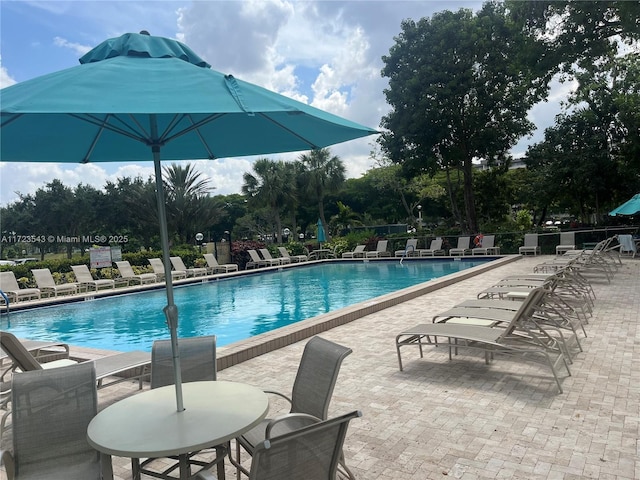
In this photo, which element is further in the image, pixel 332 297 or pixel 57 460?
pixel 332 297

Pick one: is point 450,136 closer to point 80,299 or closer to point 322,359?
point 80,299

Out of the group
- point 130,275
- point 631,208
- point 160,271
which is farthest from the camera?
point 160,271

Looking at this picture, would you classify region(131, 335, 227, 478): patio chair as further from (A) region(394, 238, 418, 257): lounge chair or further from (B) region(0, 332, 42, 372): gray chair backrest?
(A) region(394, 238, 418, 257): lounge chair

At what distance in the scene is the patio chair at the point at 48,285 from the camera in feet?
47.1

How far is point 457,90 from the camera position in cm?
2316

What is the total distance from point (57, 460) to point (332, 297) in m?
10.6

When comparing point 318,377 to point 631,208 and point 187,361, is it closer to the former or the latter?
point 187,361

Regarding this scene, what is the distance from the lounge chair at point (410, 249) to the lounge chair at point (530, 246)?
4.86 metres

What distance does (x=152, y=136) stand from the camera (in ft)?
8.74

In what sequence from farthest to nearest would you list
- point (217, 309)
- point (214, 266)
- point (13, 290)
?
point (214, 266) < point (13, 290) < point (217, 309)

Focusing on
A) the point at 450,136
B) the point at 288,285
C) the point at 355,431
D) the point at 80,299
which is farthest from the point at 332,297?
the point at 450,136

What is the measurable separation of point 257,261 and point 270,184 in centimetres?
1309

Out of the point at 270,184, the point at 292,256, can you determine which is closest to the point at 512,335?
the point at 292,256

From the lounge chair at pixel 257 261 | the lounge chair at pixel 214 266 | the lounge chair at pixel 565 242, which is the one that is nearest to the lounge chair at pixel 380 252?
the lounge chair at pixel 257 261
